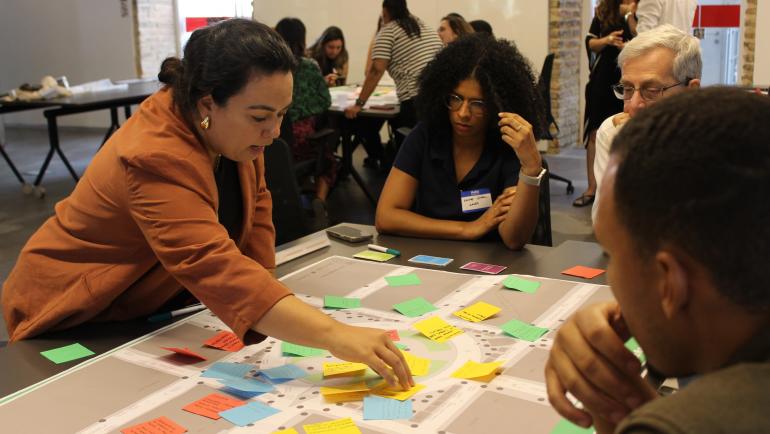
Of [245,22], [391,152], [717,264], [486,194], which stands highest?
[245,22]

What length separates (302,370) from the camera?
1.52m

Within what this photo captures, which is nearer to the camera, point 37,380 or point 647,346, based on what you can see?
point 647,346

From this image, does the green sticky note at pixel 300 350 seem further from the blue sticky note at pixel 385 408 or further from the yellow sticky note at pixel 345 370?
the blue sticky note at pixel 385 408

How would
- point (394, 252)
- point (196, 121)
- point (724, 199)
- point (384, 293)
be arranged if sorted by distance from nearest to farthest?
1. point (724, 199)
2. point (196, 121)
3. point (384, 293)
4. point (394, 252)

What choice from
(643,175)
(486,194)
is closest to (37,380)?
(643,175)

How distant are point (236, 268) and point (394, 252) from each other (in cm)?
80

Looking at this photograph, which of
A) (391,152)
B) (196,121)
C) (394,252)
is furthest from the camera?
(391,152)

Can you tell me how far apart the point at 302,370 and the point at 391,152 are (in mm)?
5357

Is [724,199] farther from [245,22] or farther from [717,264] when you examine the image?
[245,22]

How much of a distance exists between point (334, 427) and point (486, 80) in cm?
157

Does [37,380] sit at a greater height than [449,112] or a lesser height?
lesser

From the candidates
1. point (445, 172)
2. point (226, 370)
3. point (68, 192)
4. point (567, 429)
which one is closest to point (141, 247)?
point (226, 370)

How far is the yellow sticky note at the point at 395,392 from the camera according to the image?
54.6 inches

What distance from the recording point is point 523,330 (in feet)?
5.44
